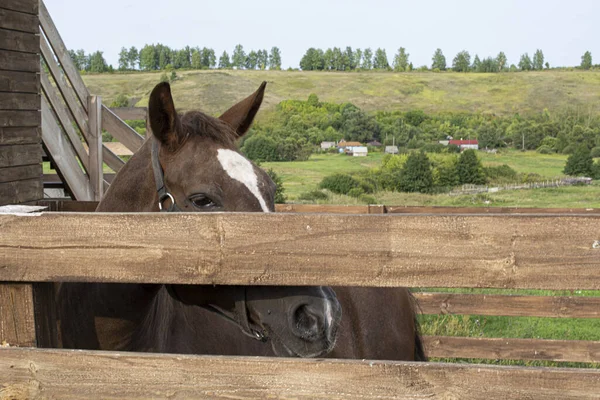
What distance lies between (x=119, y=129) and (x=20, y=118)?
1309 millimetres

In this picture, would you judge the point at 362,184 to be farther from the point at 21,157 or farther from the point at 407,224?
the point at 407,224

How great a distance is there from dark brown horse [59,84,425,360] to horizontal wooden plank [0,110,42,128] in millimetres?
3798

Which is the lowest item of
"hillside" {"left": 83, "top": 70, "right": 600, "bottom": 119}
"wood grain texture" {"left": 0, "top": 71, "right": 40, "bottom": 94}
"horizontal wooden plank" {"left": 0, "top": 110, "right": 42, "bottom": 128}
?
"horizontal wooden plank" {"left": 0, "top": 110, "right": 42, "bottom": 128}

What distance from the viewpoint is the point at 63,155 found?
6.93 metres

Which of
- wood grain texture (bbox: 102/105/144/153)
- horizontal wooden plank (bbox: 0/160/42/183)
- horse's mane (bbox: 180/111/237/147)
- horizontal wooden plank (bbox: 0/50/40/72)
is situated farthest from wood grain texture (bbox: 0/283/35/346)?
wood grain texture (bbox: 102/105/144/153)

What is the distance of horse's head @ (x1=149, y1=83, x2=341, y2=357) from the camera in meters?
1.89

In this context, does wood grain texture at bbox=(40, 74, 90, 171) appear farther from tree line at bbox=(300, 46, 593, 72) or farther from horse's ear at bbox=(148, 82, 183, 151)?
tree line at bbox=(300, 46, 593, 72)

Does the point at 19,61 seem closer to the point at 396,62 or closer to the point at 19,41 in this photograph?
the point at 19,41

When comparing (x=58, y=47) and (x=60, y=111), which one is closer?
(x=58, y=47)

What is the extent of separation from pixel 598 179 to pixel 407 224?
30916mm

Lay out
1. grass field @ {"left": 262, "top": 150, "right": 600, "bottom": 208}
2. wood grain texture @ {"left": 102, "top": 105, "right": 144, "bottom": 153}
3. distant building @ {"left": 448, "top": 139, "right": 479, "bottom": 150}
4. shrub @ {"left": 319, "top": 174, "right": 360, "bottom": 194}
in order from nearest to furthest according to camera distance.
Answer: wood grain texture @ {"left": 102, "top": 105, "right": 144, "bottom": 153}, grass field @ {"left": 262, "top": 150, "right": 600, "bottom": 208}, shrub @ {"left": 319, "top": 174, "right": 360, "bottom": 194}, distant building @ {"left": 448, "top": 139, "right": 479, "bottom": 150}

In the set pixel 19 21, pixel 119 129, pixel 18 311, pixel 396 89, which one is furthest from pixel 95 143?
pixel 396 89

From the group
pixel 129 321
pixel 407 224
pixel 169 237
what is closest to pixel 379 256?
pixel 407 224

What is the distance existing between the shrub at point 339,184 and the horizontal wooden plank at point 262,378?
79.6 feet
